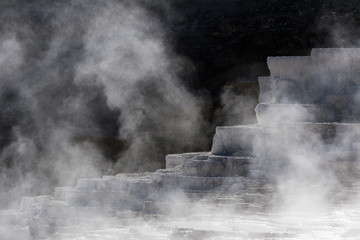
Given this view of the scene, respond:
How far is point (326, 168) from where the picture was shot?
8.54 m

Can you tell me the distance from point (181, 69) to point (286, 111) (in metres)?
14.9

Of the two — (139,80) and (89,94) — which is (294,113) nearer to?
(139,80)

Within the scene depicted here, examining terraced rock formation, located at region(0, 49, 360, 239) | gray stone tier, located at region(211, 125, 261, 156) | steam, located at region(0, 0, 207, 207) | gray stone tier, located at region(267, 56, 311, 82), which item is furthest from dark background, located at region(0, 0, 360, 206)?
gray stone tier, located at region(211, 125, 261, 156)

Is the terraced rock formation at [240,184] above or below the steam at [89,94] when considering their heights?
below

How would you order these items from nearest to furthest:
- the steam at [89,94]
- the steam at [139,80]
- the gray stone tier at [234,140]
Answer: the gray stone tier at [234,140]
the steam at [89,94]
the steam at [139,80]

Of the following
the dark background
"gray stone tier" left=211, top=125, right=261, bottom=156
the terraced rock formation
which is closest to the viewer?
the terraced rock formation

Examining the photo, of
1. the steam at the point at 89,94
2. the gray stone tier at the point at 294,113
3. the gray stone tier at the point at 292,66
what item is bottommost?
the gray stone tier at the point at 294,113

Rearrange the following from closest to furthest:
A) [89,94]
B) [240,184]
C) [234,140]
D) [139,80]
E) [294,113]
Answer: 1. [240,184]
2. [234,140]
3. [294,113]
4. [89,94]
5. [139,80]

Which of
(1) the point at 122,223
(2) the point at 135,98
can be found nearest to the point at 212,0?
(2) the point at 135,98

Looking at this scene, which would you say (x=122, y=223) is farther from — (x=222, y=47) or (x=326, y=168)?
(x=222, y=47)

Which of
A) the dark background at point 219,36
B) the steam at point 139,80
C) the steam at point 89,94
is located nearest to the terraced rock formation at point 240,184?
the steam at point 89,94

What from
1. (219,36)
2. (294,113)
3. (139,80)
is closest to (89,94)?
(139,80)

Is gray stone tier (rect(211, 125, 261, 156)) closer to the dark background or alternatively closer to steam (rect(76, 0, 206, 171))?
steam (rect(76, 0, 206, 171))

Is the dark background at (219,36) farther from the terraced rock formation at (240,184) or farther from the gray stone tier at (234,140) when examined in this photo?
the gray stone tier at (234,140)
